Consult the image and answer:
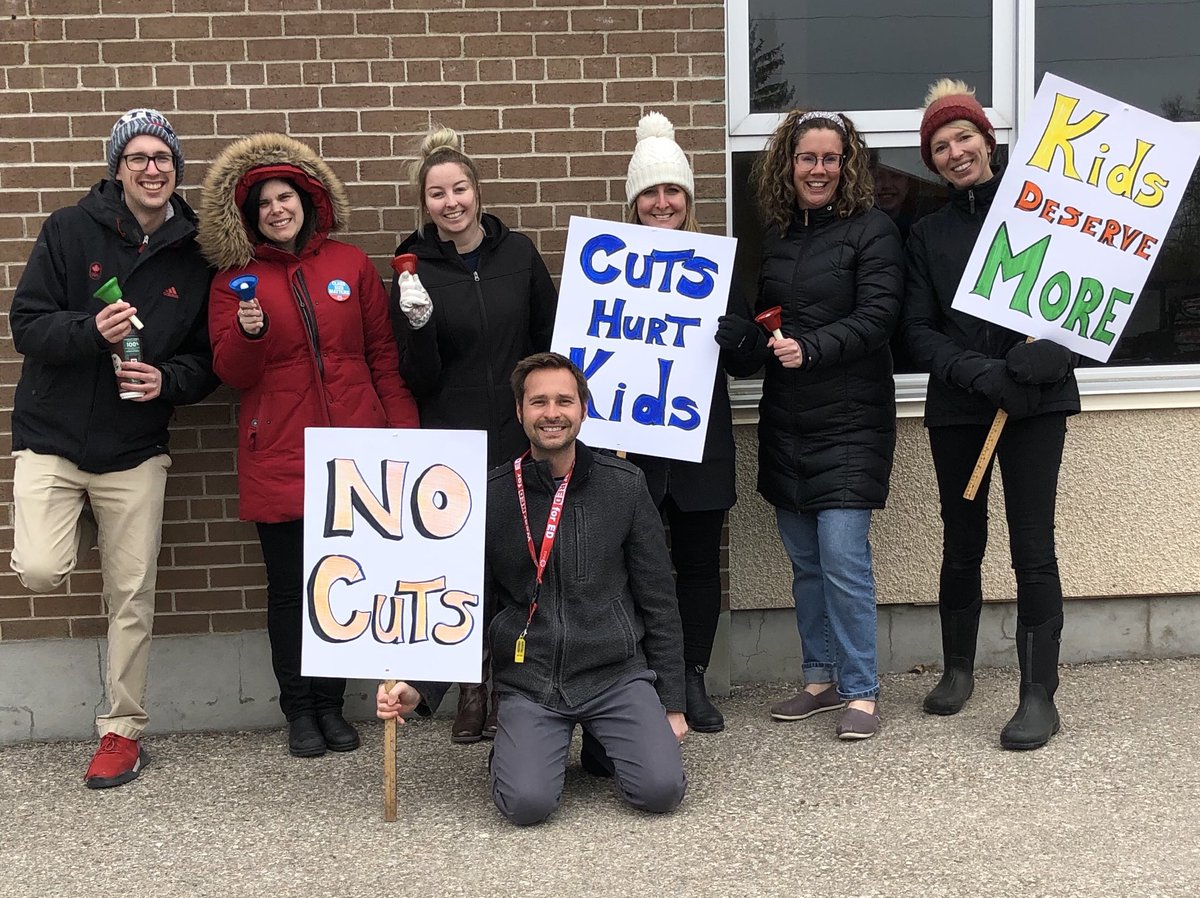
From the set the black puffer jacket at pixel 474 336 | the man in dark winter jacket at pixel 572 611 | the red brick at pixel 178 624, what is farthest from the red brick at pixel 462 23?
the red brick at pixel 178 624

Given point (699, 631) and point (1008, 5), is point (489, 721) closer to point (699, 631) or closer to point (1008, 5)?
point (699, 631)

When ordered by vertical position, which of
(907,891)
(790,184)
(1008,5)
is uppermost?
(1008,5)

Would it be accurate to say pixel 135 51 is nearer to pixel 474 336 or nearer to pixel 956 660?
pixel 474 336

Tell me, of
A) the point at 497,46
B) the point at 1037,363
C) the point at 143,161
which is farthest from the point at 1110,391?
the point at 143,161

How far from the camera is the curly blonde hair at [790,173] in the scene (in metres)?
4.33

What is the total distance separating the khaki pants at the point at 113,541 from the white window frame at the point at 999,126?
222 centimetres

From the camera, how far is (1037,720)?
4.25 metres

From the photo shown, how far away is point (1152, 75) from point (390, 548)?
360 centimetres

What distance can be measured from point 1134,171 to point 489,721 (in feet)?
9.46

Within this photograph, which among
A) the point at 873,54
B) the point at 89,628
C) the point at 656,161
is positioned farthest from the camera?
the point at 873,54

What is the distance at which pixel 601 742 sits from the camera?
3.91 meters

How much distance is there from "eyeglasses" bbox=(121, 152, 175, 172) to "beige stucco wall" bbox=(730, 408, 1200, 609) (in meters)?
2.37

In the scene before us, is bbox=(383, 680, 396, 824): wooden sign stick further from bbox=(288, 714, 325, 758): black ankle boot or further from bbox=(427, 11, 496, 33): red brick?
bbox=(427, 11, 496, 33): red brick

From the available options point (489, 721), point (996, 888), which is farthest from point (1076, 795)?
point (489, 721)
